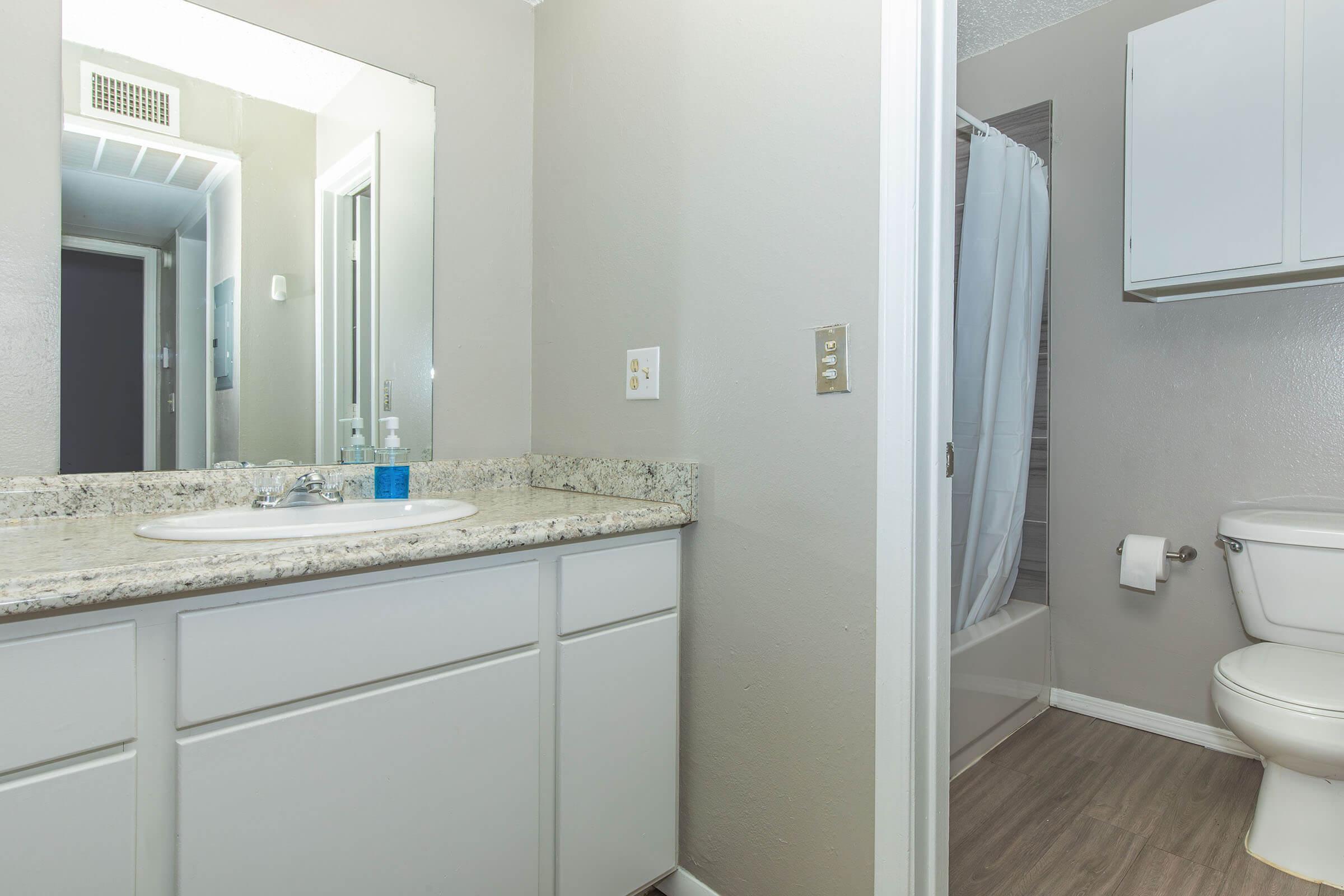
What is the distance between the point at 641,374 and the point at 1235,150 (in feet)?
5.59

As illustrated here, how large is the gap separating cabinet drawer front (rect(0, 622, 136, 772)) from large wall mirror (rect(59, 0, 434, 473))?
0.61 meters

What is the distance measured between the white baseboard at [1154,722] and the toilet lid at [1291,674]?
41 cm

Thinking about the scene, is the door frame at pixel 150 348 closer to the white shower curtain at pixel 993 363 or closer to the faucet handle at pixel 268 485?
the faucet handle at pixel 268 485

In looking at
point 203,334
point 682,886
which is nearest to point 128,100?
point 203,334

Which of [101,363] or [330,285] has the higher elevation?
[330,285]

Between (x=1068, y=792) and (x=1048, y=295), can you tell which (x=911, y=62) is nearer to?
(x=1048, y=295)

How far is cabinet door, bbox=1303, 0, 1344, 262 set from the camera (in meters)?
1.68

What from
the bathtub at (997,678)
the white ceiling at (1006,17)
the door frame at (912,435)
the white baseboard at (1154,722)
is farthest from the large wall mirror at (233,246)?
the white baseboard at (1154,722)

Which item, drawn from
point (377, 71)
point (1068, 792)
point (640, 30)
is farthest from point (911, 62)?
point (1068, 792)

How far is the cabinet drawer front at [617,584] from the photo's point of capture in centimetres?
121

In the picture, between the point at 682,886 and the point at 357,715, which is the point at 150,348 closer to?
the point at 357,715

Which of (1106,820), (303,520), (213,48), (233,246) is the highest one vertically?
(213,48)

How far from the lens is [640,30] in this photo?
1.52 m

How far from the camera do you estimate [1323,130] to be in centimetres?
170
